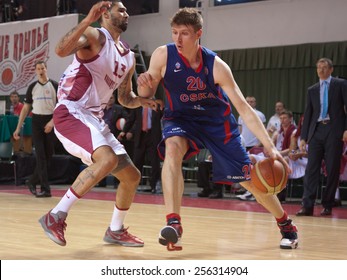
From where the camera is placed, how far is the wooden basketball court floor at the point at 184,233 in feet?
15.6

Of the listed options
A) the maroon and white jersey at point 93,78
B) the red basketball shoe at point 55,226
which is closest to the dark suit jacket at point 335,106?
the maroon and white jersey at point 93,78

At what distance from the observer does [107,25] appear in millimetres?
5188

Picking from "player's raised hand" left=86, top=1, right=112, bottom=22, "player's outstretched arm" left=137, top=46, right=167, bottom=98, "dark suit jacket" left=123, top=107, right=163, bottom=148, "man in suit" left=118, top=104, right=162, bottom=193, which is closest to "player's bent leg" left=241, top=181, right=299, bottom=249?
"player's outstretched arm" left=137, top=46, right=167, bottom=98

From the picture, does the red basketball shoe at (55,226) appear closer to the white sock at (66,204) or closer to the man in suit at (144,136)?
the white sock at (66,204)

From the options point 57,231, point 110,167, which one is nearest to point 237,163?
point 110,167

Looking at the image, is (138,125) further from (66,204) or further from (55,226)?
(55,226)

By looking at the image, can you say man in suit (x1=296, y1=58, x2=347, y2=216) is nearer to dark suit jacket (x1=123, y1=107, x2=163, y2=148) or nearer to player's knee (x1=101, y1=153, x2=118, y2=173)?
dark suit jacket (x1=123, y1=107, x2=163, y2=148)

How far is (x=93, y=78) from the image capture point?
16.7 feet

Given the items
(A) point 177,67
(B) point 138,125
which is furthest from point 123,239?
(B) point 138,125

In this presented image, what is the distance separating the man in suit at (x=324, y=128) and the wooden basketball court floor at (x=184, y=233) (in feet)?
1.87

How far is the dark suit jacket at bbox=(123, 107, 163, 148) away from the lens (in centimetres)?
1231

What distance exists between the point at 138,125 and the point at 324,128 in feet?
14.7

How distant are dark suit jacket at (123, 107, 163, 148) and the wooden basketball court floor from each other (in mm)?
2092
